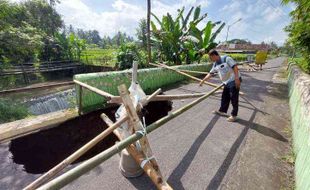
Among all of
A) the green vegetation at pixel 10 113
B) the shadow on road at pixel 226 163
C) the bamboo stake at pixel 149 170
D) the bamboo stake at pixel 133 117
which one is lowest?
the green vegetation at pixel 10 113

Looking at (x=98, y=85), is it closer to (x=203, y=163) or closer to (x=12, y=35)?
(x=203, y=163)

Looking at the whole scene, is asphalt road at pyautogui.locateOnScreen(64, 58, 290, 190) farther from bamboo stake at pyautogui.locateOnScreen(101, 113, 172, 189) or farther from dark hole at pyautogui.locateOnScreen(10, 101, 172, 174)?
dark hole at pyautogui.locateOnScreen(10, 101, 172, 174)

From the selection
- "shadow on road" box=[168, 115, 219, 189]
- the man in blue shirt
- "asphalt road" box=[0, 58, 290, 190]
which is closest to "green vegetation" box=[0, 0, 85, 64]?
"asphalt road" box=[0, 58, 290, 190]

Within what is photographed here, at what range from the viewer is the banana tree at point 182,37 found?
12.4m

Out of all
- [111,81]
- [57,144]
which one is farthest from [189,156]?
[111,81]

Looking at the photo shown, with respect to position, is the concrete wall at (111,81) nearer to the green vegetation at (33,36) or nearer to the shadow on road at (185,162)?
the shadow on road at (185,162)

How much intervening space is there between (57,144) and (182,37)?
11055 mm

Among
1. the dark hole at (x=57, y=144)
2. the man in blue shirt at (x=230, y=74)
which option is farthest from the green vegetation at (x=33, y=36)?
the man in blue shirt at (x=230, y=74)

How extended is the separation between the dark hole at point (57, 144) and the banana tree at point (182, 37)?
8.90m

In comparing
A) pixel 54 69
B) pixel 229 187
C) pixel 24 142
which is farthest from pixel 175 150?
pixel 54 69

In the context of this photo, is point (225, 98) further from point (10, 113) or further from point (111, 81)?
point (10, 113)

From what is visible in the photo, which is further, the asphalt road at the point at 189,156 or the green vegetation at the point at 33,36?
the green vegetation at the point at 33,36

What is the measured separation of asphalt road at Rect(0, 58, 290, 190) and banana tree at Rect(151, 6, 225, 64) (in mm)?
8117

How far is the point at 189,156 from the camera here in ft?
11.4
